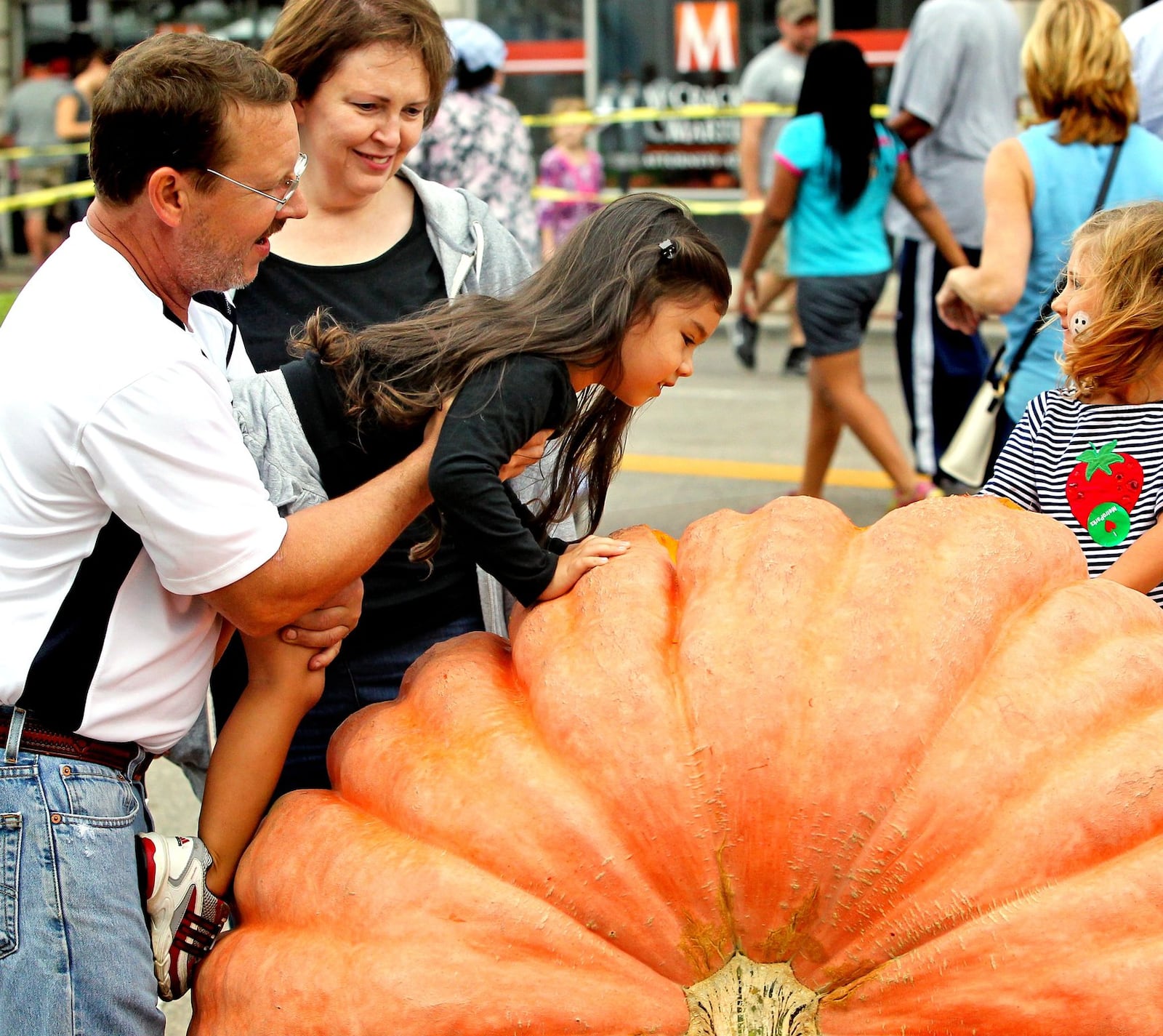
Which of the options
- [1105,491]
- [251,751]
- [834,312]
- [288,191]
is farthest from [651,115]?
[251,751]

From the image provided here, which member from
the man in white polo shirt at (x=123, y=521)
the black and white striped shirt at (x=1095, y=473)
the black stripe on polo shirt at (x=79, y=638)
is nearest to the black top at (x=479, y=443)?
the man in white polo shirt at (x=123, y=521)

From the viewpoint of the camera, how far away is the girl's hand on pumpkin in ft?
7.15

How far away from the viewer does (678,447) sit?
904 centimetres

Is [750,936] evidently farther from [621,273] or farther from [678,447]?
[678,447]

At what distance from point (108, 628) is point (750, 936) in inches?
37.2

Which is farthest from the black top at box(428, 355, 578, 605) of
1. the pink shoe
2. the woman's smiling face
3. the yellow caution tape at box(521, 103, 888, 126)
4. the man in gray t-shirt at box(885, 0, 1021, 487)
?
the yellow caution tape at box(521, 103, 888, 126)

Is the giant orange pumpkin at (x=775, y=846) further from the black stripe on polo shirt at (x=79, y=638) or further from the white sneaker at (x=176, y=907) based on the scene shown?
the black stripe on polo shirt at (x=79, y=638)

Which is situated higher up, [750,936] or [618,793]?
[618,793]

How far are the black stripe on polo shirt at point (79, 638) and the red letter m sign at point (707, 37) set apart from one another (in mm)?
14251

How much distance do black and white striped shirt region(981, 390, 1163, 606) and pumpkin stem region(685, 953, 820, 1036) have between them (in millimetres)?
1080

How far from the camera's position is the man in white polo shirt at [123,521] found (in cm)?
185

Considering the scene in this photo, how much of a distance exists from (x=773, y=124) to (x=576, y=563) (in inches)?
391

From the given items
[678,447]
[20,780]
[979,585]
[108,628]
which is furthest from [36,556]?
[678,447]

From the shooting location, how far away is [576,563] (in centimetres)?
218
